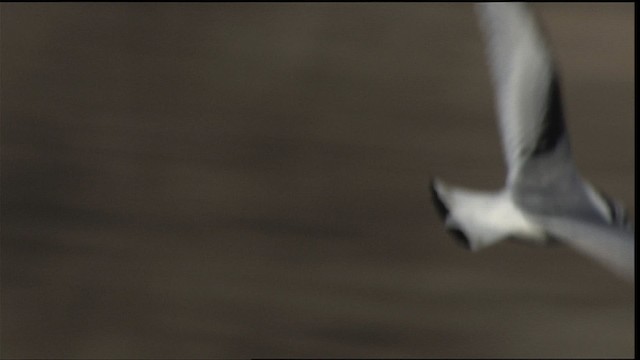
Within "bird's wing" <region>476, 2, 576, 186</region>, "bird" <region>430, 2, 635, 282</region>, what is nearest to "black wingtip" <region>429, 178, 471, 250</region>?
"bird" <region>430, 2, 635, 282</region>

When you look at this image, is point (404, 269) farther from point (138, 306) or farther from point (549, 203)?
point (549, 203)

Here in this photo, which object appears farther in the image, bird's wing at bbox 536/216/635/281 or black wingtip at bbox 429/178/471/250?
black wingtip at bbox 429/178/471/250

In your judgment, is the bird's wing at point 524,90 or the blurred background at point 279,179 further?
the blurred background at point 279,179

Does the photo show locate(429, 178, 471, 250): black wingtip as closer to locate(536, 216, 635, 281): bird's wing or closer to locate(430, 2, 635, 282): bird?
locate(430, 2, 635, 282): bird

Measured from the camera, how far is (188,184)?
4242 millimetres

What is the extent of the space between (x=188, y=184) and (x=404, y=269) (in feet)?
1.97

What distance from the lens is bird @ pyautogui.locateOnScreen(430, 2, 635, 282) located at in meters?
2.59

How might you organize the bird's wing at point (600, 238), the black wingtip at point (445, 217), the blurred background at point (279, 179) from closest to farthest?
the bird's wing at point (600, 238)
the black wingtip at point (445, 217)
the blurred background at point (279, 179)

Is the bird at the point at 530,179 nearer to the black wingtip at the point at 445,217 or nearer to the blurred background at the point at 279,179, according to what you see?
the black wingtip at the point at 445,217

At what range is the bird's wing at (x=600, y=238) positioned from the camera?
2494mm

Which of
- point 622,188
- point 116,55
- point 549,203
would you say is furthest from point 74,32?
point 549,203

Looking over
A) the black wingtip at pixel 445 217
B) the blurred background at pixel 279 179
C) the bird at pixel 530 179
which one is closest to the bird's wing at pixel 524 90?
the bird at pixel 530 179

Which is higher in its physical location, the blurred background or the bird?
the blurred background

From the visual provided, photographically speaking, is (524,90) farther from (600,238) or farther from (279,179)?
(279,179)
